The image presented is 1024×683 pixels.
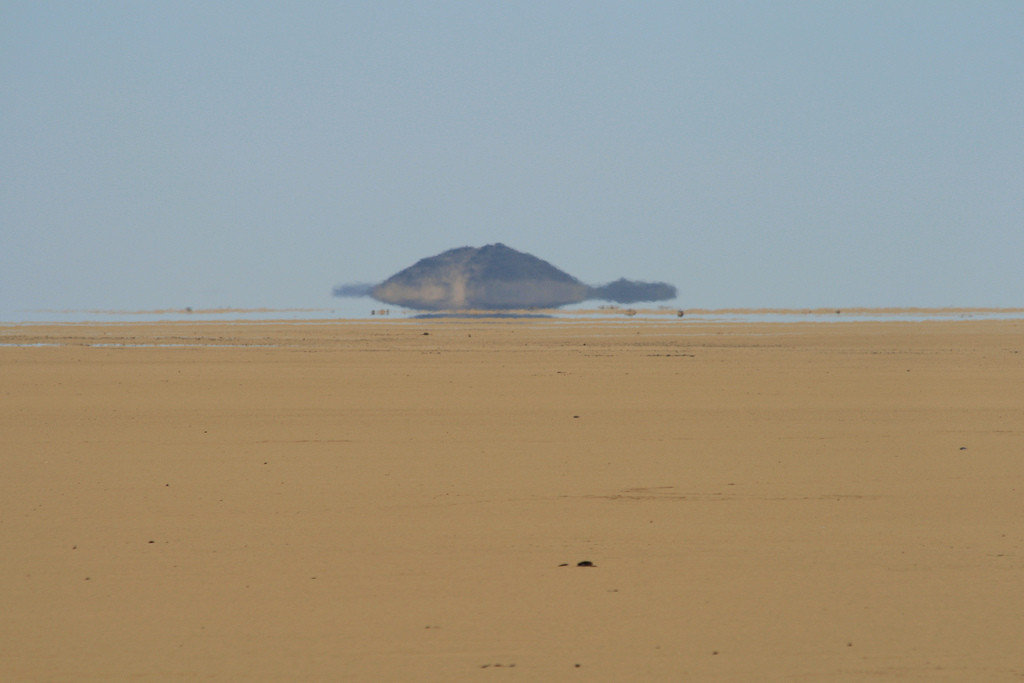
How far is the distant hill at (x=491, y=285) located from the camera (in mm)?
176250

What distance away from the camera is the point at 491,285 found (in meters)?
180

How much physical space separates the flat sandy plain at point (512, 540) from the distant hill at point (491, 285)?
158 metres

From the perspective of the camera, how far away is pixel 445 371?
70.5 feet

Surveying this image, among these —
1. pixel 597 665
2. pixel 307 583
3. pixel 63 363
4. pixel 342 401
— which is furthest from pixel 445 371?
pixel 597 665

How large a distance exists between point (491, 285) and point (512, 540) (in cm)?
17436

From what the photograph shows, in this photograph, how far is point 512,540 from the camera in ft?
21.8

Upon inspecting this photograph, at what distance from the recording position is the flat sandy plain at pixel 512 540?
4.64 m

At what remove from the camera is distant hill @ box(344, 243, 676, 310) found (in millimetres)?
176250

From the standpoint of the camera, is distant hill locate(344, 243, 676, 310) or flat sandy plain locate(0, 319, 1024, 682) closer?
flat sandy plain locate(0, 319, 1024, 682)

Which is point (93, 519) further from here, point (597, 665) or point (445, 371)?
point (445, 371)

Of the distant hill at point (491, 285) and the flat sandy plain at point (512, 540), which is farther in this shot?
the distant hill at point (491, 285)

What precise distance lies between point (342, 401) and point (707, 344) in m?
20.4

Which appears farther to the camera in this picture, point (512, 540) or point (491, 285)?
point (491, 285)

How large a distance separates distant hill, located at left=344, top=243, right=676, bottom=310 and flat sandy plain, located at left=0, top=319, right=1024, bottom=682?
6227 inches
